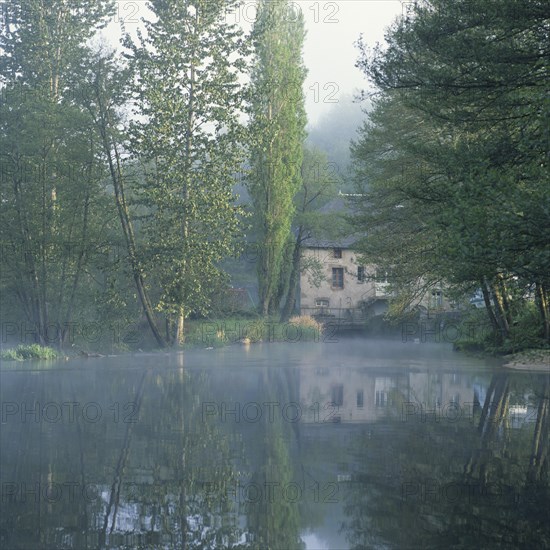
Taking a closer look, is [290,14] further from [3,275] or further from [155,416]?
[155,416]

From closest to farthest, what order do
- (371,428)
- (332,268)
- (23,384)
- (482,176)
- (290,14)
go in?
1. (371,428)
2. (482,176)
3. (23,384)
4. (290,14)
5. (332,268)

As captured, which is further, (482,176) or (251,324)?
(251,324)

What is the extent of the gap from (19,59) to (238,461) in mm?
36904

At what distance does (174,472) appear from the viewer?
9031mm

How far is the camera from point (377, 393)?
18188mm

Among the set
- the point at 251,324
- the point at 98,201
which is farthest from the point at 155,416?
the point at 251,324

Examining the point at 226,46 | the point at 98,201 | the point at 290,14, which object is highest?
the point at 290,14

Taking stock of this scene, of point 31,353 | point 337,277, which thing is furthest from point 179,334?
point 337,277

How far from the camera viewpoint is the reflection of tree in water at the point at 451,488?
6586 millimetres

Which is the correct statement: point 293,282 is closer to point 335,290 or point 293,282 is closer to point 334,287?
point 334,287

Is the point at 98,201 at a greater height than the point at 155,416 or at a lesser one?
greater

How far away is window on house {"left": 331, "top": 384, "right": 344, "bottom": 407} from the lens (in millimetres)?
16156

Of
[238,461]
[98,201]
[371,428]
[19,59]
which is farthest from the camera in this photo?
[19,59]

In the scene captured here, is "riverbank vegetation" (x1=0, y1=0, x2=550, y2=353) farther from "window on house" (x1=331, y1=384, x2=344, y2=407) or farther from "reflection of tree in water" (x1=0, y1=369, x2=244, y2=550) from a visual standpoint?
"reflection of tree in water" (x1=0, y1=369, x2=244, y2=550)
